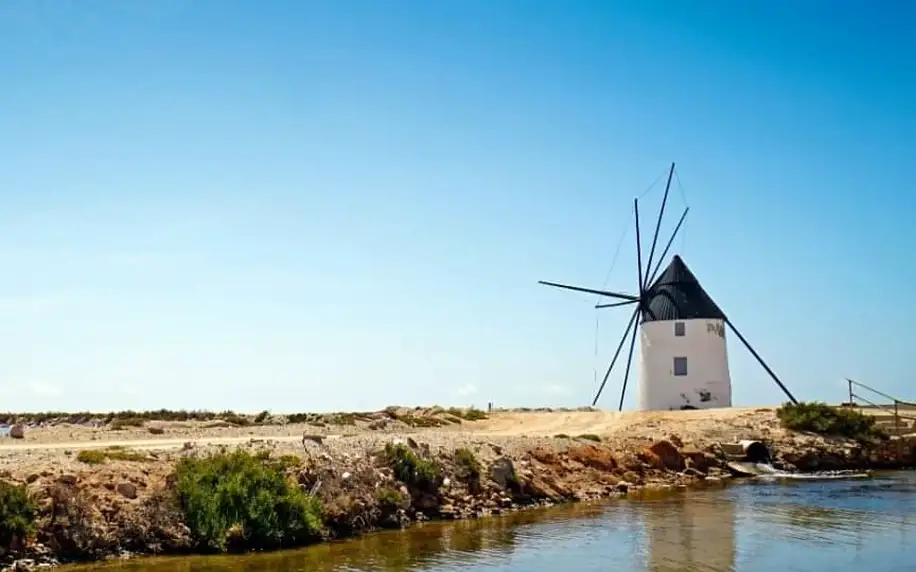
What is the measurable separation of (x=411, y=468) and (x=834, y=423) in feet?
80.4

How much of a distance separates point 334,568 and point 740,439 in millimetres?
25681

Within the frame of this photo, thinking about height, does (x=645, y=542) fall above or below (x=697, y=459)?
below

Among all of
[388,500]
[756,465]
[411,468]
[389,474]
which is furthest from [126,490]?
[756,465]

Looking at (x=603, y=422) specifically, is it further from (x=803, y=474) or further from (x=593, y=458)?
(x=593, y=458)

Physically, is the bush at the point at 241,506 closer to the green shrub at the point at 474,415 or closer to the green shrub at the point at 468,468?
the green shrub at the point at 468,468

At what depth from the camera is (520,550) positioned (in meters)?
18.8

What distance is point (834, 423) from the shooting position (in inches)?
1567

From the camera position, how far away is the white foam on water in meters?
34.1

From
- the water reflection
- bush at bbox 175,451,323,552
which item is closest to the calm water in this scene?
the water reflection

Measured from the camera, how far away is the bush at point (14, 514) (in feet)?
52.9

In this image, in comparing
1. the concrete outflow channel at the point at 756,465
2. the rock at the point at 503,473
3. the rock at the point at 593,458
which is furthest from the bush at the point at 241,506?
the concrete outflow channel at the point at 756,465

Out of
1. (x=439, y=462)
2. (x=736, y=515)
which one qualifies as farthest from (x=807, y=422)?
(x=439, y=462)

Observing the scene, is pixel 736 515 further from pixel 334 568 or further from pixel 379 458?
pixel 334 568

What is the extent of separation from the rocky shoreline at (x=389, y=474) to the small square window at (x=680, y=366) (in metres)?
9.49
